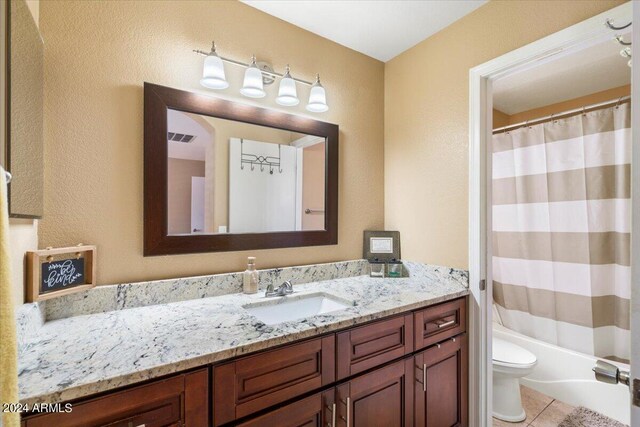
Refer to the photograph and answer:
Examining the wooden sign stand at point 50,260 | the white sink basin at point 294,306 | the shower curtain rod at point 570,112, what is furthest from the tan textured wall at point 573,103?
the wooden sign stand at point 50,260

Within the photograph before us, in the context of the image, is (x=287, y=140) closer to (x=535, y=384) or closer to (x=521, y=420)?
(x=521, y=420)

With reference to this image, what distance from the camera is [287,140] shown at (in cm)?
171

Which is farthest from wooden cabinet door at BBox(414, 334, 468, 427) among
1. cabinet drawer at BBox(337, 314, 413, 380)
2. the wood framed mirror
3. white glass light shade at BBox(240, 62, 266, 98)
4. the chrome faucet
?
white glass light shade at BBox(240, 62, 266, 98)

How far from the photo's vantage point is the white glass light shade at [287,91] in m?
1.59

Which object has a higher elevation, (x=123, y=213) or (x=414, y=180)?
(x=414, y=180)

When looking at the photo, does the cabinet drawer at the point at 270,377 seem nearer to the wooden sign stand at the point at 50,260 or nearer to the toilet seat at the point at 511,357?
the wooden sign stand at the point at 50,260

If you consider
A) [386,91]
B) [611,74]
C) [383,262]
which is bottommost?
[383,262]

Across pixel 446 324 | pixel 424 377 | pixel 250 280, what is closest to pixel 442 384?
pixel 424 377

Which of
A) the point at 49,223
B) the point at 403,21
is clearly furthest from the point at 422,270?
the point at 49,223

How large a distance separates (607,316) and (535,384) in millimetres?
697

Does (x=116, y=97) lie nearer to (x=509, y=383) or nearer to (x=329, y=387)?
(x=329, y=387)

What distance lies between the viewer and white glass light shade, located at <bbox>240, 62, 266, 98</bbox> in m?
→ 1.48

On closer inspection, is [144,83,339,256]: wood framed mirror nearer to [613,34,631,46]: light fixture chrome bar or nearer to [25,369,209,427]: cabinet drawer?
[25,369,209,427]: cabinet drawer

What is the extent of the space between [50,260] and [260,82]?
1156 mm
